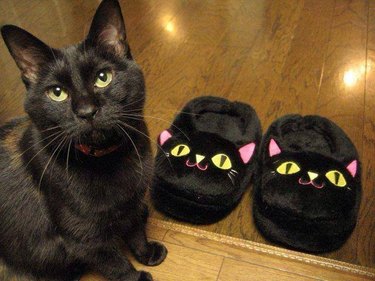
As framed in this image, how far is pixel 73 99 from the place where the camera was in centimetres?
68

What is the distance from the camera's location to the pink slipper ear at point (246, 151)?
3.57 feet

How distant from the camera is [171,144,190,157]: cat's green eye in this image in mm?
1073

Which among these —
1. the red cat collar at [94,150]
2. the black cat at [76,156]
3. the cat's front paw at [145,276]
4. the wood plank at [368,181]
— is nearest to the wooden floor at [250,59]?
the wood plank at [368,181]

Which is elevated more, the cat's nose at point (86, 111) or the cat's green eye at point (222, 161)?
the cat's nose at point (86, 111)

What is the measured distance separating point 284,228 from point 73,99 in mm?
645

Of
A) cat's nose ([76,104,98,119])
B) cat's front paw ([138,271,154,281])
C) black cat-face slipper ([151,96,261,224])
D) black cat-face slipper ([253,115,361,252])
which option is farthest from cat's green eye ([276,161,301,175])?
cat's nose ([76,104,98,119])

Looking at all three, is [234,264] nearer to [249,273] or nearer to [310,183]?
[249,273]

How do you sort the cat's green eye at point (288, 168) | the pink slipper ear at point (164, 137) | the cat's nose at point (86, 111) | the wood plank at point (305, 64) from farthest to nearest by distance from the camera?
1. the wood plank at point (305, 64)
2. the pink slipper ear at point (164, 137)
3. the cat's green eye at point (288, 168)
4. the cat's nose at point (86, 111)

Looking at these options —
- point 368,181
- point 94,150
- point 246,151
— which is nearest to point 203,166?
point 246,151

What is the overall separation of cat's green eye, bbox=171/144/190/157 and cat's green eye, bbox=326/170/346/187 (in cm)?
41

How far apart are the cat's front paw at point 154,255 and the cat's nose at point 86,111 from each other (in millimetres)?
471

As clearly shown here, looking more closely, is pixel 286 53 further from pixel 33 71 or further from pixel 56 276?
pixel 56 276

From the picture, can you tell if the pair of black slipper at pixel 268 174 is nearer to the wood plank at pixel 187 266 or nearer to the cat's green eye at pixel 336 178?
the cat's green eye at pixel 336 178

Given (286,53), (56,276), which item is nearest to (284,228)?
(56,276)
